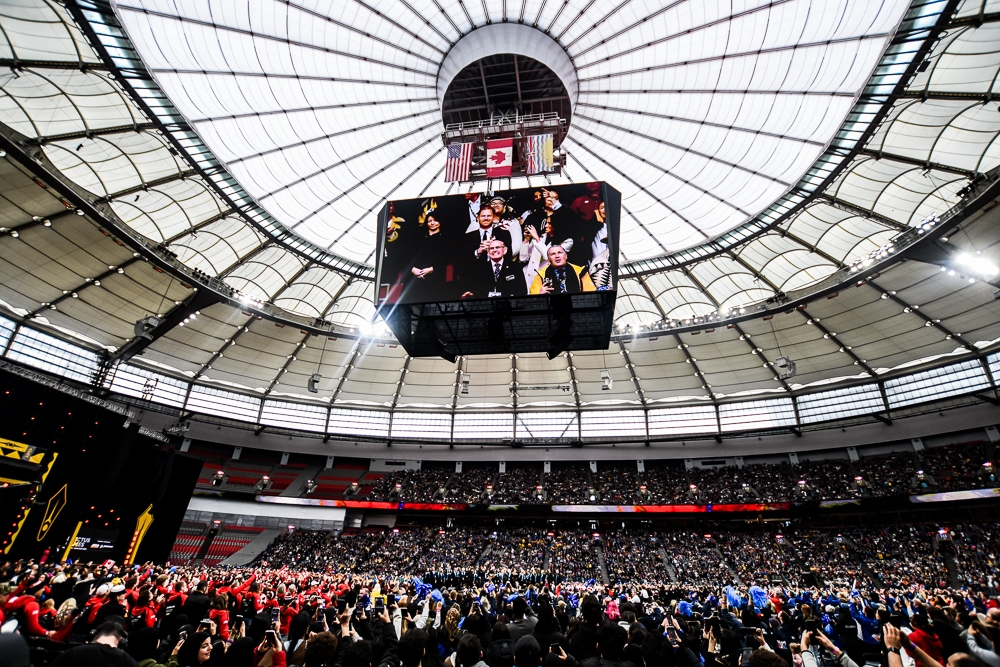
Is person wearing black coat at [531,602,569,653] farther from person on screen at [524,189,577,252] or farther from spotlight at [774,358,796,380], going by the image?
spotlight at [774,358,796,380]

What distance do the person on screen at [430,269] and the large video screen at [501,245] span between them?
0.04 metres

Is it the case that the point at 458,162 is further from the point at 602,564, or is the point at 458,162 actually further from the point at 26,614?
the point at 602,564

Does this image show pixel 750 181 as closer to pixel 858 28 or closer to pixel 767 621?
pixel 858 28

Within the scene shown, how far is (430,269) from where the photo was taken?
737 inches

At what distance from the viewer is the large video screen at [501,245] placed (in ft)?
58.4

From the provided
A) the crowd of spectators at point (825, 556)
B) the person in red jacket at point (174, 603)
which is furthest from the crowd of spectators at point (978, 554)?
the person in red jacket at point (174, 603)

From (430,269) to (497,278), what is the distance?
2.72 metres

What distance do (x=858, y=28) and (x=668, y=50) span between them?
277 inches

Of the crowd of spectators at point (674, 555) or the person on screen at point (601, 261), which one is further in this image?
the crowd of spectators at point (674, 555)

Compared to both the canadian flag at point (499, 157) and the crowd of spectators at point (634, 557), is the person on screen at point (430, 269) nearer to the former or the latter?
the canadian flag at point (499, 157)

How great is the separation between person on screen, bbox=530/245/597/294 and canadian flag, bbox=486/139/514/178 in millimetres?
6339

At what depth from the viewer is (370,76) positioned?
22.5 meters

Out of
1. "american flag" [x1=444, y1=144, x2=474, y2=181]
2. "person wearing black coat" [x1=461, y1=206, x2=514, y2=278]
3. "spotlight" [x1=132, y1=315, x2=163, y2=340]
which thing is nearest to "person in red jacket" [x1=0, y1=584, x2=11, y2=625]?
"person wearing black coat" [x1=461, y1=206, x2=514, y2=278]

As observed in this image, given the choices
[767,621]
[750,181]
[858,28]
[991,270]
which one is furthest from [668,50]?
[767,621]
